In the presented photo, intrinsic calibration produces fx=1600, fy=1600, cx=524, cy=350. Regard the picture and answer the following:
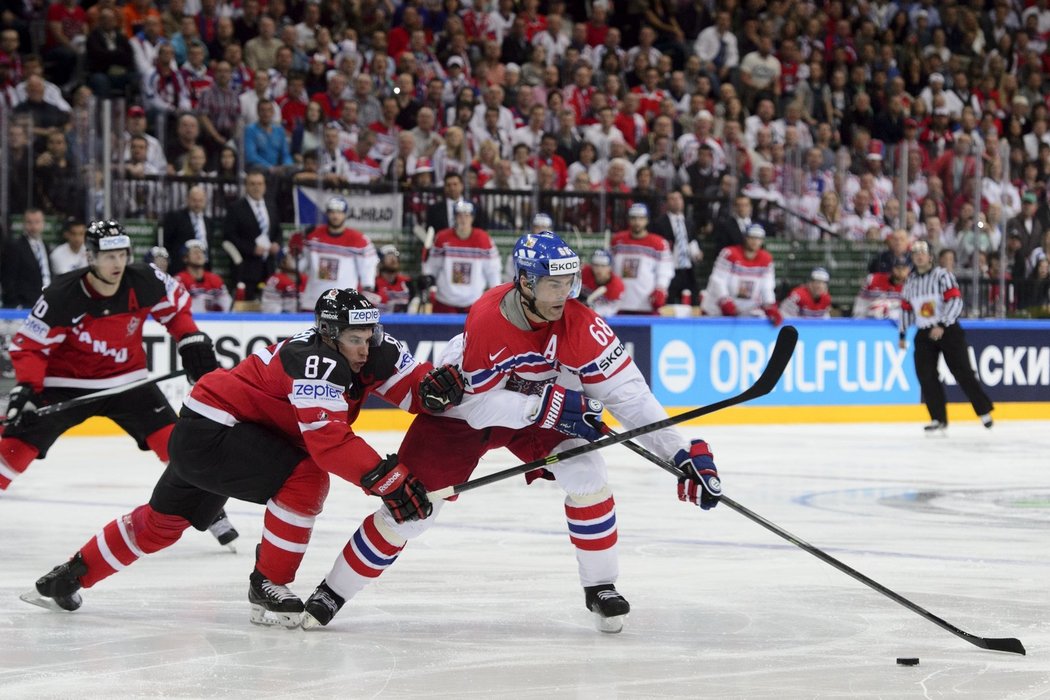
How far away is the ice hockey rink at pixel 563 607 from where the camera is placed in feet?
12.2

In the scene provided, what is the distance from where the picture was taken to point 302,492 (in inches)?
172

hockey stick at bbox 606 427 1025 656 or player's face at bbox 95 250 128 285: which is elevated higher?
player's face at bbox 95 250 128 285

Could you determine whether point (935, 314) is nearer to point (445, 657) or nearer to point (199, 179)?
point (199, 179)

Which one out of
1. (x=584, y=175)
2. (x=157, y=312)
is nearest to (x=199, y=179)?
(x=584, y=175)

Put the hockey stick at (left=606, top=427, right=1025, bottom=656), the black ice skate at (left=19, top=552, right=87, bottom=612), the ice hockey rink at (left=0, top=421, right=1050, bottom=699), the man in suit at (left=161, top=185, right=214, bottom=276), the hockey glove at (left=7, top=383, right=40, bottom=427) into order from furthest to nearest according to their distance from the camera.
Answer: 1. the man in suit at (left=161, top=185, right=214, bottom=276)
2. the hockey glove at (left=7, top=383, right=40, bottom=427)
3. the black ice skate at (left=19, top=552, right=87, bottom=612)
4. the hockey stick at (left=606, top=427, right=1025, bottom=656)
5. the ice hockey rink at (left=0, top=421, right=1050, bottom=699)

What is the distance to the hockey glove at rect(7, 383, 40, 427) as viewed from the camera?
18.9ft

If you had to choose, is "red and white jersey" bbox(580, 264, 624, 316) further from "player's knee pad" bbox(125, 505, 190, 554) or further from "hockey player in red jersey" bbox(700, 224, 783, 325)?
"player's knee pad" bbox(125, 505, 190, 554)

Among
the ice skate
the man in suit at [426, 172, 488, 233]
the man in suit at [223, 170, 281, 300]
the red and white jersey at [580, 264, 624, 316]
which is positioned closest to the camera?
the man in suit at [223, 170, 281, 300]

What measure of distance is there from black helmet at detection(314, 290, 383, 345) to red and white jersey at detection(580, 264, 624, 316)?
26.6 ft

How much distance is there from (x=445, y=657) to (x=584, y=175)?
8.90 m

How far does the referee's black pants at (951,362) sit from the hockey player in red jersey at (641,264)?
2031 mm

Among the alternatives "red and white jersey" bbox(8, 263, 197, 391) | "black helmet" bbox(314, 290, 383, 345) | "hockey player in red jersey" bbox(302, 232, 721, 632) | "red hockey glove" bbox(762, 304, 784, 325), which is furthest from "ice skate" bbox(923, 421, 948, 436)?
"black helmet" bbox(314, 290, 383, 345)

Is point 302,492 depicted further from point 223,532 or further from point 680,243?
point 680,243

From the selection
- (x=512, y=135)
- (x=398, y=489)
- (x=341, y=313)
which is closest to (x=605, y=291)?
(x=512, y=135)
